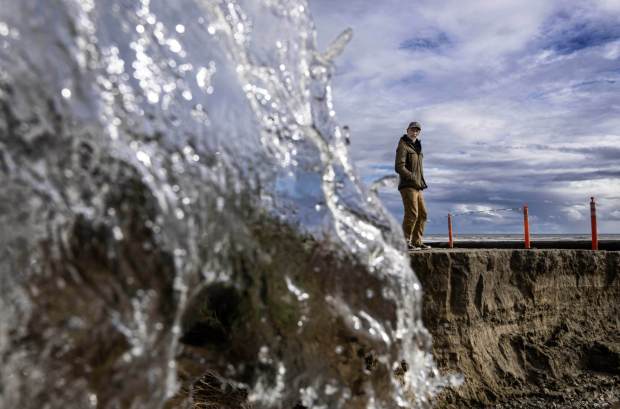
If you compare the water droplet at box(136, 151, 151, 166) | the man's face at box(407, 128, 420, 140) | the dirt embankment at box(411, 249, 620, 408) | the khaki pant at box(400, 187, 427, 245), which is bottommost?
the dirt embankment at box(411, 249, 620, 408)

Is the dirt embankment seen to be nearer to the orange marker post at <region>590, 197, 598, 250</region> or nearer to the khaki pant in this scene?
the khaki pant

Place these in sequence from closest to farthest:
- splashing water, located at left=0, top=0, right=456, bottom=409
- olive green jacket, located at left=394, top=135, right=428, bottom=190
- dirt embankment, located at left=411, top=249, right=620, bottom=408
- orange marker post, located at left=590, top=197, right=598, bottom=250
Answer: splashing water, located at left=0, top=0, right=456, bottom=409, dirt embankment, located at left=411, top=249, right=620, bottom=408, olive green jacket, located at left=394, top=135, right=428, bottom=190, orange marker post, located at left=590, top=197, right=598, bottom=250

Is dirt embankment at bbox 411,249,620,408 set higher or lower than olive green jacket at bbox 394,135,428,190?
lower

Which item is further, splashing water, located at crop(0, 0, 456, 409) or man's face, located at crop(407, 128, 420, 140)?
man's face, located at crop(407, 128, 420, 140)

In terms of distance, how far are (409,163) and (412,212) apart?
471 millimetres

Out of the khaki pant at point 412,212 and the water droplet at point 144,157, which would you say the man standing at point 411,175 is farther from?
the water droplet at point 144,157

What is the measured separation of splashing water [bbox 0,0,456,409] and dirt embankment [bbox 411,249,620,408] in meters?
1.94

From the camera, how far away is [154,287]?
1.94 meters

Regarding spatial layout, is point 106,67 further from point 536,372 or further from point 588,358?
point 588,358

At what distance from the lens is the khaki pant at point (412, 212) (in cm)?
633

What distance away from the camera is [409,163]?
6391 mm

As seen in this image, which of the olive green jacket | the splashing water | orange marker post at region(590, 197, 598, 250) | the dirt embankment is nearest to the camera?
the splashing water

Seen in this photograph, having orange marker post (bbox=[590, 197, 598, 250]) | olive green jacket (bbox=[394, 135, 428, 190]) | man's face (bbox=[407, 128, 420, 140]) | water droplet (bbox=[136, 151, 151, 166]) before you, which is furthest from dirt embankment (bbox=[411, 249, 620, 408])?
water droplet (bbox=[136, 151, 151, 166])

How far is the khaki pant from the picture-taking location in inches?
249
